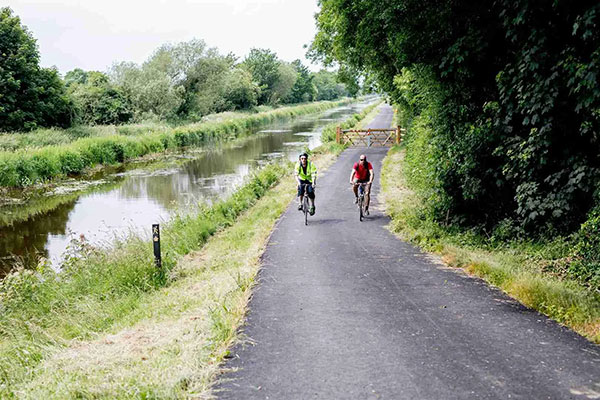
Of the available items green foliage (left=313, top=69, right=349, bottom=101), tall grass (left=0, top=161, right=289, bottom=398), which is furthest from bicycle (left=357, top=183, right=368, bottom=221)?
green foliage (left=313, top=69, right=349, bottom=101)

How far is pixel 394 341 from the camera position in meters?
6.04

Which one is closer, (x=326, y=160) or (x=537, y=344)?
(x=537, y=344)

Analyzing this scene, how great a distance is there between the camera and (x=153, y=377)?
16.6ft

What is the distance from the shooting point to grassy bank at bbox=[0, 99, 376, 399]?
521 cm

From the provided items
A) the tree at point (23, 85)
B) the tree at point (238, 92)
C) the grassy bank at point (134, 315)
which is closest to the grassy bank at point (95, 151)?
A: the tree at point (23, 85)

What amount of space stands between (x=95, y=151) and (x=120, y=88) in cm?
2008

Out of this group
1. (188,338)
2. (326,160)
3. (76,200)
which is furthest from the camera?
(326,160)

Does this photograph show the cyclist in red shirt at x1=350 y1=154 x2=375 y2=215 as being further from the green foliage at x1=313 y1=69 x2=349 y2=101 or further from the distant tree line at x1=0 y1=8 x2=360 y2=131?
the green foliage at x1=313 y1=69 x2=349 y2=101

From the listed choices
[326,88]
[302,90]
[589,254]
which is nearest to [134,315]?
[589,254]

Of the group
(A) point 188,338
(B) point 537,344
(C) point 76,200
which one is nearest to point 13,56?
(C) point 76,200

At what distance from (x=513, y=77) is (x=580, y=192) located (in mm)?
2392

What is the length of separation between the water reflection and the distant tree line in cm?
956

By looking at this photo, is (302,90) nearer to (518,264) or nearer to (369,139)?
(369,139)

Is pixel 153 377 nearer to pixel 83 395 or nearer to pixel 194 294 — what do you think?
pixel 83 395
